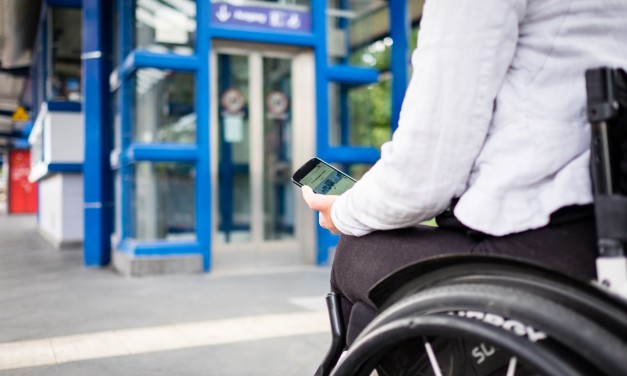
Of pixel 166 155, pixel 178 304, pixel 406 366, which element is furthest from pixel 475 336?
pixel 166 155

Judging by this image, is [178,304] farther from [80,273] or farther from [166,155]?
[80,273]

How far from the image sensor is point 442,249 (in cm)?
120

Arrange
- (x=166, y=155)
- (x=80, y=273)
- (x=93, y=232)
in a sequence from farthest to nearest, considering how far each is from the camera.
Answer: (x=93, y=232), (x=80, y=273), (x=166, y=155)

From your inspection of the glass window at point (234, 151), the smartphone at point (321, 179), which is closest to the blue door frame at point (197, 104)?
the glass window at point (234, 151)

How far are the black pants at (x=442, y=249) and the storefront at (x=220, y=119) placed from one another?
483 centimetres

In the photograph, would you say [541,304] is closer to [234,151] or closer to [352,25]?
[234,151]

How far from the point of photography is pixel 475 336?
100 centimetres

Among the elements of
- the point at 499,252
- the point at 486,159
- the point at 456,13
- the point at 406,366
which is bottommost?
the point at 406,366

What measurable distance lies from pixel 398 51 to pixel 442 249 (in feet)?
20.6

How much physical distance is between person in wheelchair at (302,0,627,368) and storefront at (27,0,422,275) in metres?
5.09

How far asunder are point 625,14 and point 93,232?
21.7 feet

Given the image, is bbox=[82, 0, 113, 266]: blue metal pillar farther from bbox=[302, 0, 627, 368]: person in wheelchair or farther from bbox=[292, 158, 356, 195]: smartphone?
bbox=[302, 0, 627, 368]: person in wheelchair

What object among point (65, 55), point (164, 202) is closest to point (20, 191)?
point (65, 55)

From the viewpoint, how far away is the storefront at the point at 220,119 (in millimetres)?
6145
